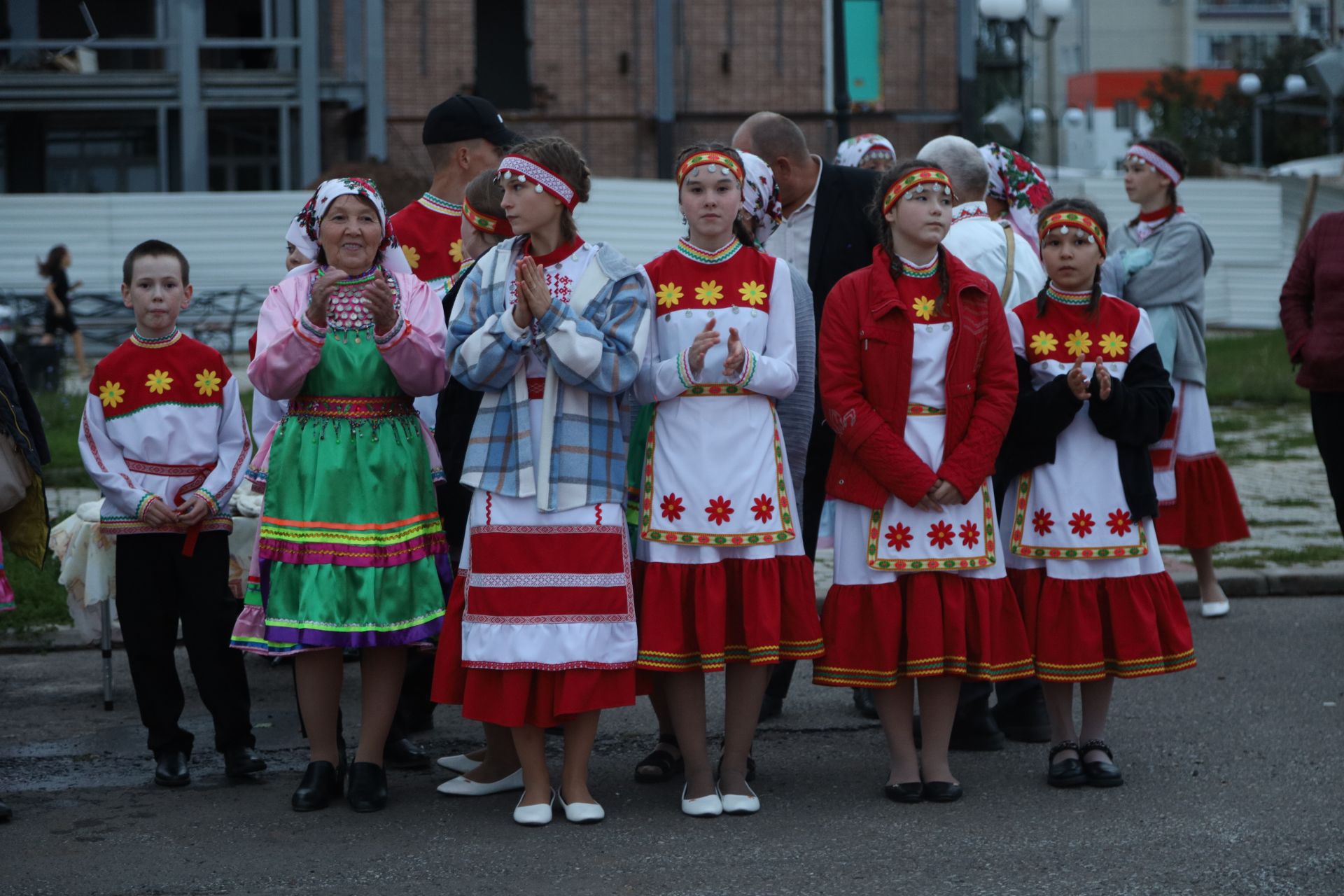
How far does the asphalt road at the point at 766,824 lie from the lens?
4.59 m

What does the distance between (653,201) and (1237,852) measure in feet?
72.3

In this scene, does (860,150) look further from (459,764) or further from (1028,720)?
(459,764)

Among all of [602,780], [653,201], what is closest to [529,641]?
[602,780]

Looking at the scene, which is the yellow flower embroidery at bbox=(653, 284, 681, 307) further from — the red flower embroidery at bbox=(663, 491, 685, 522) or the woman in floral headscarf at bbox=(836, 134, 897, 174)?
the woman in floral headscarf at bbox=(836, 134, 897, 174)

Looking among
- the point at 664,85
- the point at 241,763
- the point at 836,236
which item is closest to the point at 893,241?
the point at 836,236

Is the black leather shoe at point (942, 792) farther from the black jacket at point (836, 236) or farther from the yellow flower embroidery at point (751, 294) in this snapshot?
the black jacket at point (836, 236)

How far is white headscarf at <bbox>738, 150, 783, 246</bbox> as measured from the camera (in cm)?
561

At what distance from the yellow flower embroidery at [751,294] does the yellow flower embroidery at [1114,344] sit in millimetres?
1175

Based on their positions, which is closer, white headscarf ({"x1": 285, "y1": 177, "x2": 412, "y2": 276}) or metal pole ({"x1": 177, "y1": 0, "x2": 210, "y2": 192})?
white headscarf ({"x1": 285, "y1": 177, "x2": 412, "y2": 276})

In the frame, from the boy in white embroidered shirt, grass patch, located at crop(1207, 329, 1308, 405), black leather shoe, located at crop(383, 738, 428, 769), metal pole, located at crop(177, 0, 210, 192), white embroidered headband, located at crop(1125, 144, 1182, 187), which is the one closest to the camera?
the boy in white embroidered shirt

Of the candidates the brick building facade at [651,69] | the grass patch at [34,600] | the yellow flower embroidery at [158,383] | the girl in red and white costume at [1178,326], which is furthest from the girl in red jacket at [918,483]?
the brick building facade at [651,69]

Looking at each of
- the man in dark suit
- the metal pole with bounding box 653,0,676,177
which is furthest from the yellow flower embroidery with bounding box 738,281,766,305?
the metal pole with bounding box 653,0,676,177

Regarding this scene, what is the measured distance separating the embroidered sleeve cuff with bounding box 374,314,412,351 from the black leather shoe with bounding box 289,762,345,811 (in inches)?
52.3

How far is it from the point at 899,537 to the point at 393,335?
5.47ft
